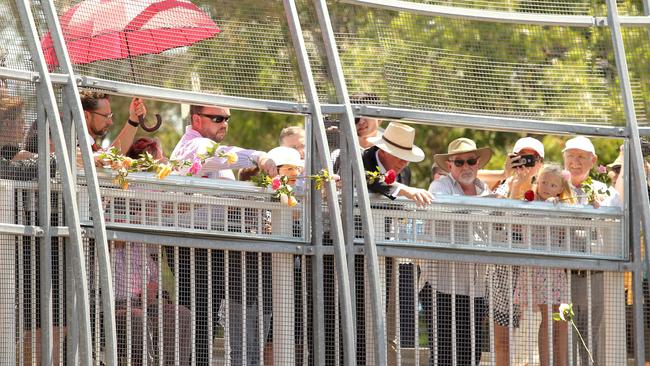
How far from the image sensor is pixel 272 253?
31.6ft

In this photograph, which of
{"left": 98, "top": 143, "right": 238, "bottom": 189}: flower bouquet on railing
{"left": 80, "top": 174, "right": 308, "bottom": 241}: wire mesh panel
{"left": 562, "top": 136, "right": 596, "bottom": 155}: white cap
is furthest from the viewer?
{"left": 562, "top": 136, "right": 596, "bottom": 155}: white cap

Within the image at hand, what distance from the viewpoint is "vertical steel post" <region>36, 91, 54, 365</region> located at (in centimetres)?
885

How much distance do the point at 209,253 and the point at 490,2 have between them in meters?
2.66

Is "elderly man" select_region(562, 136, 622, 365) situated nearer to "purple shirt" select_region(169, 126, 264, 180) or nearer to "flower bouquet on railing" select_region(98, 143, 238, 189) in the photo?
"purple shirt" select_region(169, 126, 264, 180)

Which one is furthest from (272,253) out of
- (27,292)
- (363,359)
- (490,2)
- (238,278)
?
(490,2)

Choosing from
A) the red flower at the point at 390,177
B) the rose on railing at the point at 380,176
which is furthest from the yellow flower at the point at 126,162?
the red flower at the point at 390,177

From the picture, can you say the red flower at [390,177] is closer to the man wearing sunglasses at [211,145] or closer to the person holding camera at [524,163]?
the man wearing sunglasses at [211,145]

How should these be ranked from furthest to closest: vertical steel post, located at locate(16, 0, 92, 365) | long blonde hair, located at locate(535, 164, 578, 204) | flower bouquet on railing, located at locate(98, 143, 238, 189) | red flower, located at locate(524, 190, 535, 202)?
1. long blonde hair, located at locate(535, 164, 578, 204)
2. red flower, located at locate(524, 190, 535, 202)
3. flower bouquet on railing, located at locate(98, 143, 238, 189)
4. vertical steel post, located at locate(16, 0, 92, 365)

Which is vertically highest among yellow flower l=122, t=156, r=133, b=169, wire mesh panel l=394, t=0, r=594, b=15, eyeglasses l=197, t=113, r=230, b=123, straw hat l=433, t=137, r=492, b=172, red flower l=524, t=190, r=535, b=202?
wire mesh panel l=394, t=0, r=594, b=15

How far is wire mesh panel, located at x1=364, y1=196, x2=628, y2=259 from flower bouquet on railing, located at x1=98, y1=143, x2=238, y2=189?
3.77 ft

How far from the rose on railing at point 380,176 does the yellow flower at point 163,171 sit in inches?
52.9

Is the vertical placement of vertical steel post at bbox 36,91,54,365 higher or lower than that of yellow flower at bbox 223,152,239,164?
lower

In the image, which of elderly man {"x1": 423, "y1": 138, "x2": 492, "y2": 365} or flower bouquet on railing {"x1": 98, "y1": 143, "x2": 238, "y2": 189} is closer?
flower bouquet on railing {"x1": 98, "y1": 143, "x2": 238, "y2": 189}

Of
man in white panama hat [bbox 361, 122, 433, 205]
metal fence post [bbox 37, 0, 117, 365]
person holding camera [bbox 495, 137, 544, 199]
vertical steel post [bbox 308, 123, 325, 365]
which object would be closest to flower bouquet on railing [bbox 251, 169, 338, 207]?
vertical steel post [bbox 308, 123, 325, 365]
